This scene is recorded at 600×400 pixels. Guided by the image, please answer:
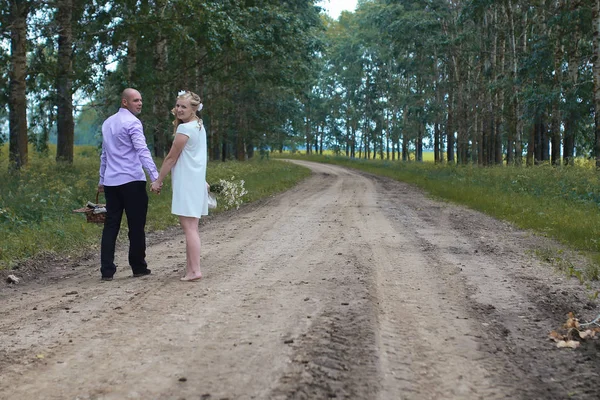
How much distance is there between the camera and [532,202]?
15.4m

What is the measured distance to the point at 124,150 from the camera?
7.27m

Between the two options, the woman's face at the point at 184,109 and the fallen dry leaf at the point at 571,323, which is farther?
the woman's face at the point at 184,109

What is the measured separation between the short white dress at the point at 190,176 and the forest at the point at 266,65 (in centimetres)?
1282

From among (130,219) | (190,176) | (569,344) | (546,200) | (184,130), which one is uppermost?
(184,130)

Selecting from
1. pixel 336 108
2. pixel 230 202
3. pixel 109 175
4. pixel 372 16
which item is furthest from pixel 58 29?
pixel 336 108

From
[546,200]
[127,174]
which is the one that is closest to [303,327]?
[127,174]

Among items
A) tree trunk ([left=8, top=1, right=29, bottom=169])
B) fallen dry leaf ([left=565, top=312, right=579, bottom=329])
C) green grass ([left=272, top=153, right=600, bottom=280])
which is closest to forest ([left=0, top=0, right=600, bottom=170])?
tree trunk ([left=8, top=1, right=29, bottom=169])

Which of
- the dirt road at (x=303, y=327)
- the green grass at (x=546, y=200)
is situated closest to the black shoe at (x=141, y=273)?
the dirt road at (x=303, y=327)

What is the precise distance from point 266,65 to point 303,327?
95.3 ft

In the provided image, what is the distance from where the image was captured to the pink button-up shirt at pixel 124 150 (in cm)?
721

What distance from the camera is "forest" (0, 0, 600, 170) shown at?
66.0 ft

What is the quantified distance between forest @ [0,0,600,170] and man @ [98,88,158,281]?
12207 millimetres

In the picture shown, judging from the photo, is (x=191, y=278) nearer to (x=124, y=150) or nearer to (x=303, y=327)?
(x=124, y=150)

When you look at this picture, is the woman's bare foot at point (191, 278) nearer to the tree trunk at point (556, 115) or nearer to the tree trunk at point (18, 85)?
the tree trunk at point (18, 85)
